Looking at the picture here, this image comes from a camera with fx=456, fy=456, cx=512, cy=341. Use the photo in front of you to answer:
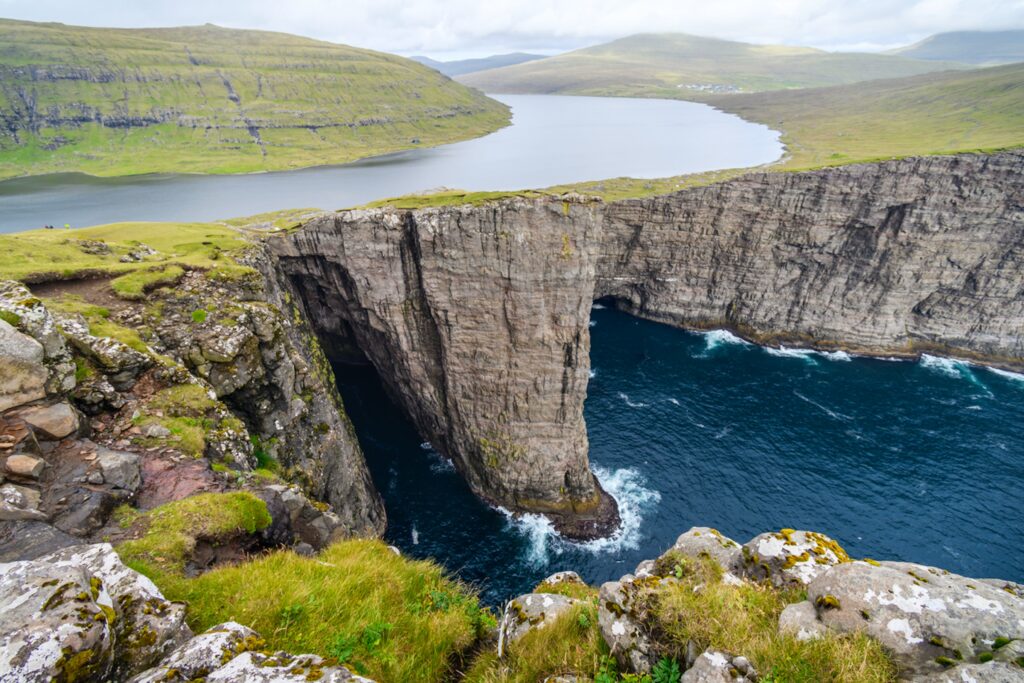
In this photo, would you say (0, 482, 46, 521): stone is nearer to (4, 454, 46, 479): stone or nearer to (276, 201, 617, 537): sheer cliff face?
(4, 454, 46, 479): stone

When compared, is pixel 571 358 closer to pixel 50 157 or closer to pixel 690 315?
pixel 690 315

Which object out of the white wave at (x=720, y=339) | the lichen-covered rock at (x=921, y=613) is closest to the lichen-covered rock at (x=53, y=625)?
the lichen-covered rock at (x=921, y=613)

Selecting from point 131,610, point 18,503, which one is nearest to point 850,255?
point 131,610

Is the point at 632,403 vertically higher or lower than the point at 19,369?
lower

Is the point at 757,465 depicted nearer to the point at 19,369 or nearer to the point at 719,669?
the point at 719,669

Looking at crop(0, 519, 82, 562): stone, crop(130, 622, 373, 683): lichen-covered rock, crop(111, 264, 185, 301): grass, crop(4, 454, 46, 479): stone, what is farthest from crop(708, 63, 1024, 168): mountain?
crop(0, 519, 82, 562): stone

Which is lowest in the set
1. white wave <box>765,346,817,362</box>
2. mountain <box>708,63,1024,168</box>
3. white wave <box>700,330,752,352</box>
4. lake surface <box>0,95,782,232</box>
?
white wave <box>765,346,817,362</box>

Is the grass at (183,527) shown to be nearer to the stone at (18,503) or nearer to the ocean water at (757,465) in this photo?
the stone at (18,503)
